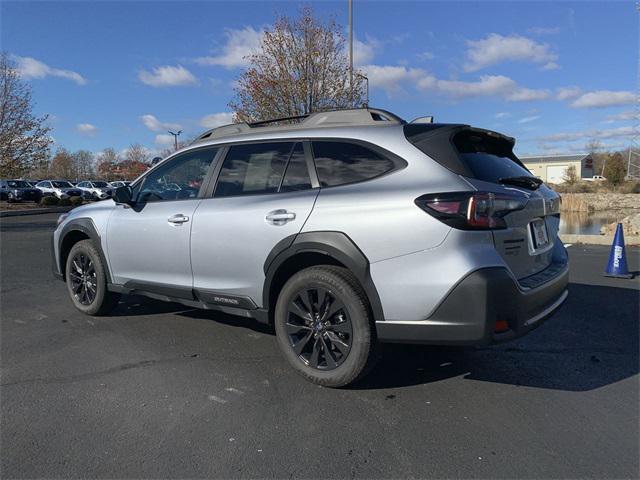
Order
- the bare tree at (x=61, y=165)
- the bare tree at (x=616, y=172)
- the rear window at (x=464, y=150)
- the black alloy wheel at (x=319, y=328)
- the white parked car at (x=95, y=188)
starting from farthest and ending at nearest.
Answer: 1. the bare tree at (x=61, y=165)
2. the bare tree at (x=616, y=172)
3. the white parked car at (x=95, y=188)
4. the black alloy wheel at (x=319, y=328)
5. the rear window at (x=464, y=150)

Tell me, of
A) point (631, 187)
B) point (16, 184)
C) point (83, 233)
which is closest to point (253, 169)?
point (83, 233)

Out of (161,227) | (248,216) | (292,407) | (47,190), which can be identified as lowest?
(292,407)

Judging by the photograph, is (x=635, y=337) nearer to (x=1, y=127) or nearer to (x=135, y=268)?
(x=135, y=268)

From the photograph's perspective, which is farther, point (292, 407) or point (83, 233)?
point (83, 233)

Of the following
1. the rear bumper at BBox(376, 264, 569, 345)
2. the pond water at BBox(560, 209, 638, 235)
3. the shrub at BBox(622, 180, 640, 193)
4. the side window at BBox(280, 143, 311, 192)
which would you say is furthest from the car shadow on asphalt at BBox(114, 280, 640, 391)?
the shrub at BBox(622, 180, 640, 193)

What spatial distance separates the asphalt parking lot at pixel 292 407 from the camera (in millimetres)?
2569

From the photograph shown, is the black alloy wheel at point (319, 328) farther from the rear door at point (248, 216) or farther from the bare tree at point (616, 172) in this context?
the bare tree at point (616, 172)

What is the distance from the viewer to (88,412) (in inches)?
123

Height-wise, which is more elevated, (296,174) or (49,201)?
(296,174)

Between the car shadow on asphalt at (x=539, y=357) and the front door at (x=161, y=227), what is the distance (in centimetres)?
92

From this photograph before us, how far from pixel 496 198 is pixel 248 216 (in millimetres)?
1820

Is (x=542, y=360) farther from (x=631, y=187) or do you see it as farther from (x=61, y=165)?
(x=61, y=165)

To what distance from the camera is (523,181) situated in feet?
11.3

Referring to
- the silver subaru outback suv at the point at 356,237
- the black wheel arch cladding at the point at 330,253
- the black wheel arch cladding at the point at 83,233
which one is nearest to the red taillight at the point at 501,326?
the silver subaru outback suv at the point at 356,237
